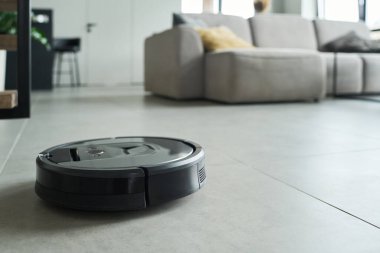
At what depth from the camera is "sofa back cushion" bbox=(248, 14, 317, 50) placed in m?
3.87

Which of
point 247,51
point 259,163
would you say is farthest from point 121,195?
point 247,51

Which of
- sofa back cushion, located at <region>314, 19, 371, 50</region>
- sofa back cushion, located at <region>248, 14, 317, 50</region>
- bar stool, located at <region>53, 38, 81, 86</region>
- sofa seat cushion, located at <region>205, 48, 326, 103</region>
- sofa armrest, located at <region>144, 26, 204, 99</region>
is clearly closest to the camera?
sofa seat cushion, located at <region>205, 48, 326, 103</region>

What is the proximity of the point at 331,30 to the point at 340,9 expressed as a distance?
2.81 m

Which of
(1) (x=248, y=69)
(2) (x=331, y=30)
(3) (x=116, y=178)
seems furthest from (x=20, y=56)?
(2) (x=331, y=30)

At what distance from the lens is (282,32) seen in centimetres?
398

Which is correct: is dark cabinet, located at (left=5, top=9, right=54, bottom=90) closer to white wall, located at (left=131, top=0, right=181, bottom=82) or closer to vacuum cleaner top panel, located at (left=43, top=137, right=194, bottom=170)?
white wall, located at (left=131, top=0, right=181, bottom=82)

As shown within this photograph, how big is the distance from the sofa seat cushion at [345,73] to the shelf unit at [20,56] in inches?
118

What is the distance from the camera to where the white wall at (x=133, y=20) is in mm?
6047

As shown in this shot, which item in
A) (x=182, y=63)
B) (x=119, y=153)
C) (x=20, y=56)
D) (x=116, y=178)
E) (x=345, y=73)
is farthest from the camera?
(x=345, y=73)

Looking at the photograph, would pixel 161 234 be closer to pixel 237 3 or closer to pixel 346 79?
pixel 346 79

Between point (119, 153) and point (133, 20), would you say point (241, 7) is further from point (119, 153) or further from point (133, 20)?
point (119, 153)

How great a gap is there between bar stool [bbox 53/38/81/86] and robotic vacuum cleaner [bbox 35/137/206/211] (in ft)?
16.5

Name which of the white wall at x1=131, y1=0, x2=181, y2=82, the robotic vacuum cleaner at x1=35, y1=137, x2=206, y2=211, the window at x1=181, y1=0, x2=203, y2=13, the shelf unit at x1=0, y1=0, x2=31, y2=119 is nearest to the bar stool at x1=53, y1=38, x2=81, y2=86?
the white wall at x1=131, y1=0, x2=181, y2=82

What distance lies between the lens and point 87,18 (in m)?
6.20
